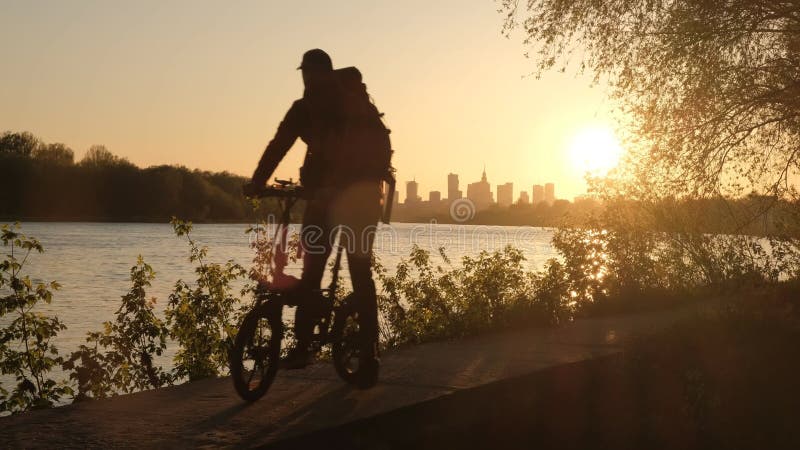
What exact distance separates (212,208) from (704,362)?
68367 mm

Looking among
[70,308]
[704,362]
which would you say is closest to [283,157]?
[704,362]

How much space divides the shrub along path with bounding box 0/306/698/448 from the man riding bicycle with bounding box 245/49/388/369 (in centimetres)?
50

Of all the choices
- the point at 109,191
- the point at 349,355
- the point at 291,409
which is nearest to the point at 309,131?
the point at 349,355

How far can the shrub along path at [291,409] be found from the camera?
15.0ft

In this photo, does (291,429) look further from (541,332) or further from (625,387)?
(541,332)

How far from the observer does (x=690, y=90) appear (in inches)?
596

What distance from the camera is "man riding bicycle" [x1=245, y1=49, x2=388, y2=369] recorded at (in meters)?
5.61

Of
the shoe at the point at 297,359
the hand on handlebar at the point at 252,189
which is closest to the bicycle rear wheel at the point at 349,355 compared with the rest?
the shoe at the point at 297,359

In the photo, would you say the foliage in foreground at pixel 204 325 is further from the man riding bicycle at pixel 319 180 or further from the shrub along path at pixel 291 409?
the man riding bicycle at pixel 319 180

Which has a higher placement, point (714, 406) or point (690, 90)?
point (690, 90)

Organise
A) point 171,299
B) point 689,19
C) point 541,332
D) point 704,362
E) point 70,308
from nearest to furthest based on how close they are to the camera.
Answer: point 704,362 → point 541,332 → point 171,299 → point 689,19 → point 70,308

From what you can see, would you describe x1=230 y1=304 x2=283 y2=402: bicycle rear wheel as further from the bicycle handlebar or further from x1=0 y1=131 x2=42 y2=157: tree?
x1=0 y1=131 x2=42 y2=157: tree

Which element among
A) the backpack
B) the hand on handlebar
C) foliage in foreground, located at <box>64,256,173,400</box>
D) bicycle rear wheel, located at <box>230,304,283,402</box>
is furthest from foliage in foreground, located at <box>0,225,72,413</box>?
the backpack

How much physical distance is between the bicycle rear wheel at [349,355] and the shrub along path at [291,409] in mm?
74
